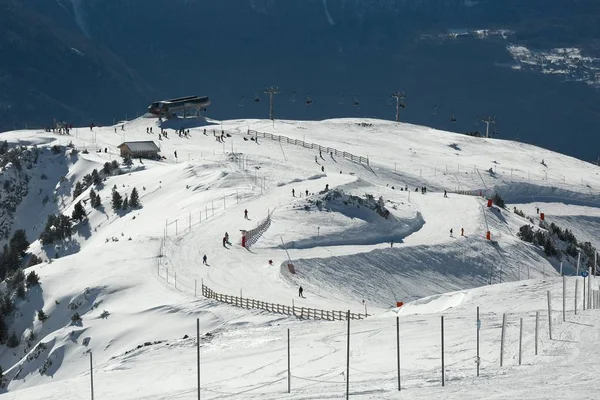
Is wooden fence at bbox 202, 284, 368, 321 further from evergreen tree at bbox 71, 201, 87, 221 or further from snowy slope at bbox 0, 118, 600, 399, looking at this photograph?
evergreen tree at bbox 71, 201, 87, 221

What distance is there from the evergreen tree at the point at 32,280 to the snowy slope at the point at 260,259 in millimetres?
795

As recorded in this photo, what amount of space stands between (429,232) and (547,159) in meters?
56.6

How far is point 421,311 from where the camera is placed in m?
67.1

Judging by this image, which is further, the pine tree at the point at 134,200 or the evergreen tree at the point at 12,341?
the pine tree at the point at 134,200

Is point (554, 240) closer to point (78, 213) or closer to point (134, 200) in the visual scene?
point (134, 200)

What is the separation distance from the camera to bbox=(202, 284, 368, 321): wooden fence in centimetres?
6444

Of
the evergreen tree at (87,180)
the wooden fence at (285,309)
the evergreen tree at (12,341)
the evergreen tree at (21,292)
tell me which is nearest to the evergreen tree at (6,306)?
the evergreen tree at (21,292)

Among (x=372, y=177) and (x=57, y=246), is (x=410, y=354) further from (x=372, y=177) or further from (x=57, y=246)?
(x=372, y=177)

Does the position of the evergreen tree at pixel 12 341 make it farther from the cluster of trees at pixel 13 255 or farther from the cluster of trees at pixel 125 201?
the cluster of trees at pixel 125 201

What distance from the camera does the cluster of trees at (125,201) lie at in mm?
97125

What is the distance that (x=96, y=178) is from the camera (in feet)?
354

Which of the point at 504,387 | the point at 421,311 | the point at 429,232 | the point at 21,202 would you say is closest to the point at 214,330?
the point at 421,311

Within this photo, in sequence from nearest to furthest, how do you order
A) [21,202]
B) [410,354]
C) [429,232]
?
[410,354] → [429,232] → [21,202]

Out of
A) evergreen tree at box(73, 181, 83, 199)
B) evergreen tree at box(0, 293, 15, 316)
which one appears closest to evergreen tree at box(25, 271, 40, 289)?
evergreen tree at box(0, 293, 15, 316)
